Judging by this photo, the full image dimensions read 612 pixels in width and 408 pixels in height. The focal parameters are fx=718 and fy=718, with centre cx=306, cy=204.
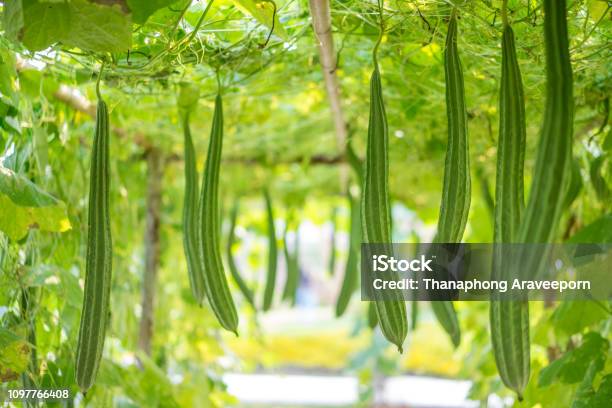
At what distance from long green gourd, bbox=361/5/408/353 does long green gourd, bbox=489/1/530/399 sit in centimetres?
19

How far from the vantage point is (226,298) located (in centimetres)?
141

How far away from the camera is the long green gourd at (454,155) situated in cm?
117

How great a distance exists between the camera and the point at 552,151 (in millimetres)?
944

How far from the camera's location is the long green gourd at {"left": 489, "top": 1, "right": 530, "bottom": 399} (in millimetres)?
1019

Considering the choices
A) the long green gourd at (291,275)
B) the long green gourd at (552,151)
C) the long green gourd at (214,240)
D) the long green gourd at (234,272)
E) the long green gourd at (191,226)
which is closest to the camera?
the long green gourd at (552,151)

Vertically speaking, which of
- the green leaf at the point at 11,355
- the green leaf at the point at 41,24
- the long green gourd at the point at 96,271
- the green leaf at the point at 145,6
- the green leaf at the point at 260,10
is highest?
the green leaf at the point at 260,10

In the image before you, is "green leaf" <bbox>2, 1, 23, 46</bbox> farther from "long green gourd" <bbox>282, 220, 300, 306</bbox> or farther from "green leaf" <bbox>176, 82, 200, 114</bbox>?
"long green gourd" <bbox>282, 220, 300, 306</bbox>

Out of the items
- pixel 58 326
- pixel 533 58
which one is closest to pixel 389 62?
pixel 533 58

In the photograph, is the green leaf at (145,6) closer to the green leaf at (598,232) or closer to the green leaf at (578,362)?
the green leaf at (598,232)

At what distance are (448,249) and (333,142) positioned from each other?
6.81 ft

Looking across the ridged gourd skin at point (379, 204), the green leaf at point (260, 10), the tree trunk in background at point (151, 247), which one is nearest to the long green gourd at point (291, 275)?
the tree trunk in background at point (151, 247)

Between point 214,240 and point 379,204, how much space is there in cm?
37

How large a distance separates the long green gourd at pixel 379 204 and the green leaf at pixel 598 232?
83cm

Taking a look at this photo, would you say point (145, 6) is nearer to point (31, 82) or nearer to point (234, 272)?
point (31, 82)
